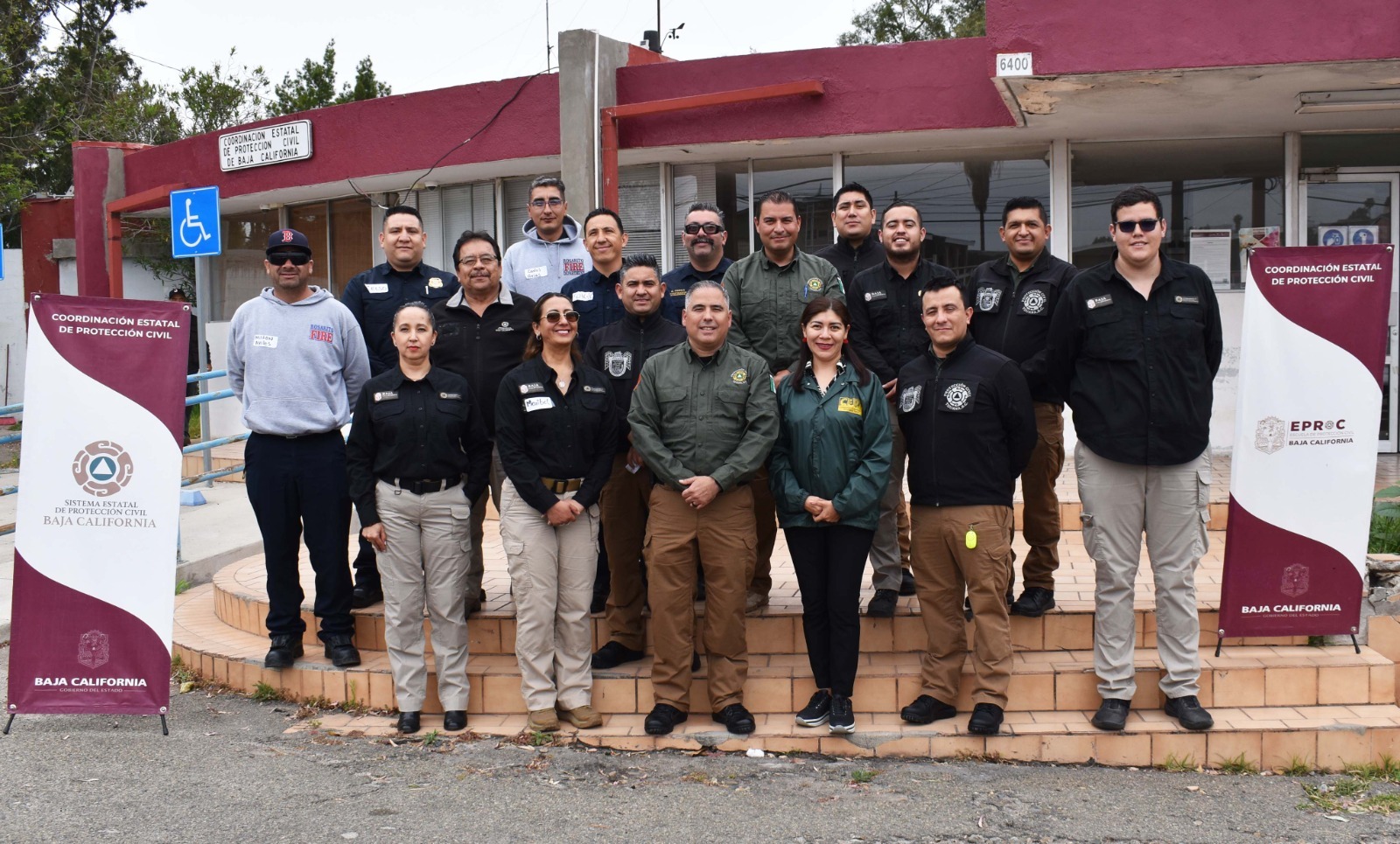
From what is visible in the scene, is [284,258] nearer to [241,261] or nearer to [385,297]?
[385,297]

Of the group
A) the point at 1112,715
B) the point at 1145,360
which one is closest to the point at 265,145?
the point at 1145,360

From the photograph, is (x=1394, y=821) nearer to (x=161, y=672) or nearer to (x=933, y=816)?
(x=933, y=816)

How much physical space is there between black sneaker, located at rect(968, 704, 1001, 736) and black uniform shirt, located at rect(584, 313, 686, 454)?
6.23ft

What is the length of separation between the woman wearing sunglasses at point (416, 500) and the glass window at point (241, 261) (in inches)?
396

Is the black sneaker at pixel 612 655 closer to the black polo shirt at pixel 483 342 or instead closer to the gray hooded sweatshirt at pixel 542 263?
the black polo shirt at pixel 483 342

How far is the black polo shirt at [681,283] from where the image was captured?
5574 mm

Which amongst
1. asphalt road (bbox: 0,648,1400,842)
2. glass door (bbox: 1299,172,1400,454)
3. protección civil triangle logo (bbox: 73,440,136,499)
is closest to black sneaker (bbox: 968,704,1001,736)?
asphalt road (bbox: 0,648,1400,842)

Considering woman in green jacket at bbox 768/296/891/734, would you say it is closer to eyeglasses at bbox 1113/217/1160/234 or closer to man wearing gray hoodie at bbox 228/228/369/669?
eyeglasses at bbox 1113/217/1160/234

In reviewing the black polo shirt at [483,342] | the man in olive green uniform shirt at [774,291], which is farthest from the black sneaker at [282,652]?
the man in olive green uniform shirt at [774,291]

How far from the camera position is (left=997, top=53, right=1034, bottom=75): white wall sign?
738cm

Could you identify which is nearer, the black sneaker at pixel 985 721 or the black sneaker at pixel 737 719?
the black sneaker at pixel 985 721

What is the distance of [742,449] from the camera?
484 cm

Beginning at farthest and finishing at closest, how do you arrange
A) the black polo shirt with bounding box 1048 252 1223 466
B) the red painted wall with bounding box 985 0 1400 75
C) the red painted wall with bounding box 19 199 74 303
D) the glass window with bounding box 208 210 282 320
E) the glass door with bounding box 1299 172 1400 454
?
1. the red painted wall with bounding box 19 199 74 303
2. the glass window with bounding box 208 210 282 320
3. the glass door with bounding box 1299 172 1400 454
4. the red painted wall with bounding box 985 0 1400 75
5. the black polo shirt with bounding box 1048 252 1223 466

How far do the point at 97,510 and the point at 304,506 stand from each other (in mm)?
884
